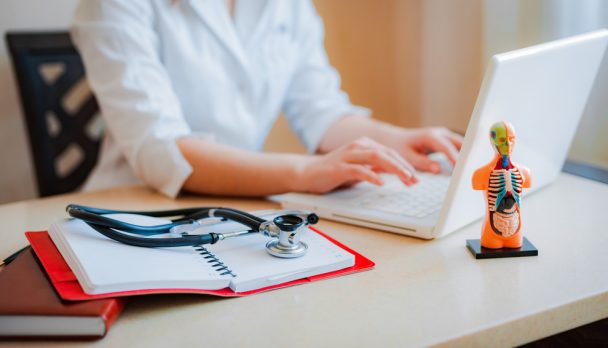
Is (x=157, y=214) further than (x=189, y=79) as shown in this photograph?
No

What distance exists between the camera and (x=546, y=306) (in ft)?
1.89

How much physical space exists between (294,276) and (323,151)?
2.37 ft

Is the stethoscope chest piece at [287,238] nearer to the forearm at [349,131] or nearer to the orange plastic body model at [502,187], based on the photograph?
the orange plastic body model at [502,187]

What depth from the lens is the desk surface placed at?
0.54m

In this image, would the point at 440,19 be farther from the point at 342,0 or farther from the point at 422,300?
the point at 422,300

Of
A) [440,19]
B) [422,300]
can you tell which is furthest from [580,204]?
[440,19]

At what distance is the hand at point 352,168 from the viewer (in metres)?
0.87

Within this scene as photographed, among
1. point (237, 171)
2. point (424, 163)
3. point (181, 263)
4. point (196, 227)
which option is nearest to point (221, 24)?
point (237, 171)

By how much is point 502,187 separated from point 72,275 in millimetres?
446

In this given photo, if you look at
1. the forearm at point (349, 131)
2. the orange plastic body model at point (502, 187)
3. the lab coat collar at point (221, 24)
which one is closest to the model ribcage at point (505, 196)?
the orange plastic body model at point (502, 187)

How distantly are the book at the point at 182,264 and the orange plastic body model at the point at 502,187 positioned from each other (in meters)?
0.15

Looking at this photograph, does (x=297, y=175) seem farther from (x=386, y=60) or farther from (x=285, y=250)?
(x=386, y=60)

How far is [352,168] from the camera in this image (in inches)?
34.8

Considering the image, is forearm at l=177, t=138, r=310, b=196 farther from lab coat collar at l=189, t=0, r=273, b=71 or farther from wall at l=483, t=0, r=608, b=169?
wall at l=483, t=0, r=608, b=169
